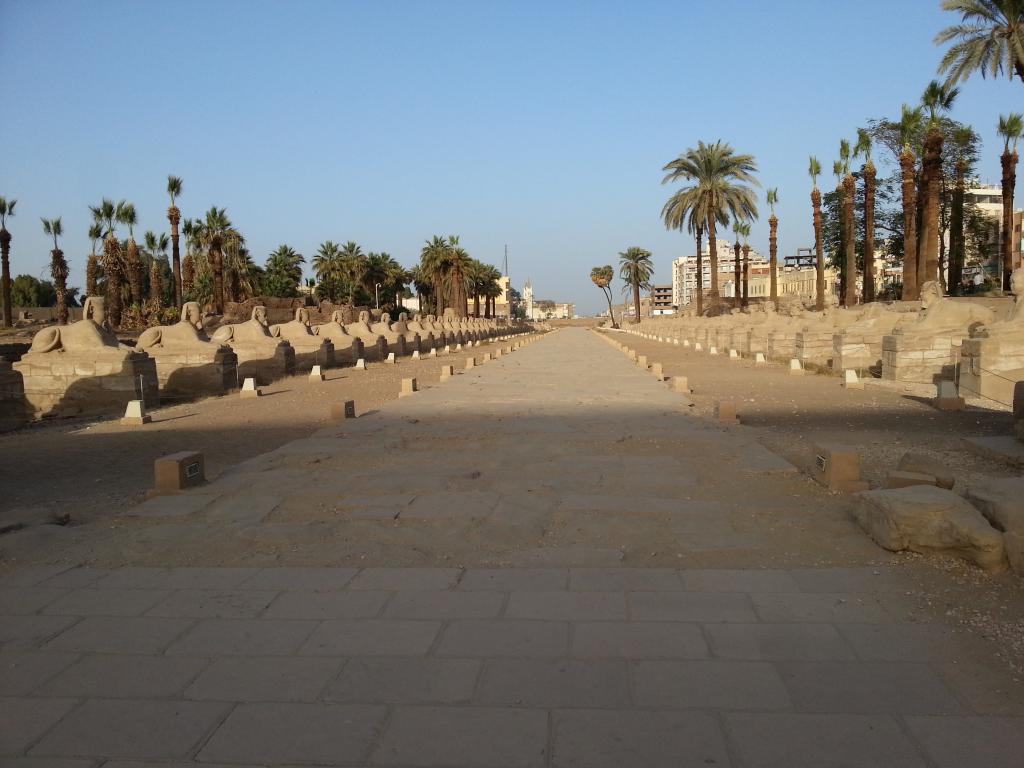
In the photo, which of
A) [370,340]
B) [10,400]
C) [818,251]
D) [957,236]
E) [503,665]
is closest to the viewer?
[503,665]

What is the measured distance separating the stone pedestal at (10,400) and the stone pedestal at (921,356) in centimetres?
1617

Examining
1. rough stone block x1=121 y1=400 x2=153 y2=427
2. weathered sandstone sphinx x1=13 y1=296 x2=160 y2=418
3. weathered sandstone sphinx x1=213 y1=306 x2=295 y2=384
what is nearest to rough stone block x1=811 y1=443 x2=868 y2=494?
rough stone block x1=121 y1=400 x2=153 y2=427

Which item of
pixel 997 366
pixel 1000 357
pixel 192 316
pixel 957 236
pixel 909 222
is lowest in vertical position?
pixel 997 366

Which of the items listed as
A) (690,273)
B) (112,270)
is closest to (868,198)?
(112,270)

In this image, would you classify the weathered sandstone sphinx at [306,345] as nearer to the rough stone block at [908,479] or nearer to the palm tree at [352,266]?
the rough stone block at [908,479]

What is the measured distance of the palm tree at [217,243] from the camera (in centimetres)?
4691

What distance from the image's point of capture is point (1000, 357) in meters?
11.4

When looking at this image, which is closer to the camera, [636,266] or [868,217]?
[868,217]

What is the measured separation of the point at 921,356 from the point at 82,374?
16615 mm

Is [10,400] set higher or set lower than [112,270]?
lower

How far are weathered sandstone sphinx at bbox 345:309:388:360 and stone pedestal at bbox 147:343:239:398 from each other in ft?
34.4

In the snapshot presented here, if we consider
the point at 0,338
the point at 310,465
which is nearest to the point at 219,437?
the point at 310,465

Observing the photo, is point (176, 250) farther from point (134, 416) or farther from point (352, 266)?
point (134, 416)

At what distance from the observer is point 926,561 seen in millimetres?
4066
